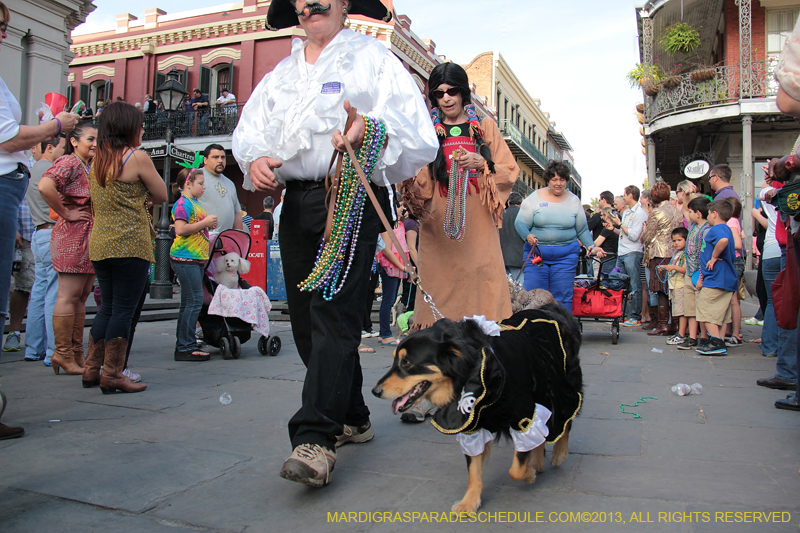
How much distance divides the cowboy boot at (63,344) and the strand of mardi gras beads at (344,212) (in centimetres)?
316

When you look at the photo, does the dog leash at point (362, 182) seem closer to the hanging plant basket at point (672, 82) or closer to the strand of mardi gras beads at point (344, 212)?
the strand of mardi gras beads at point (344, 212)

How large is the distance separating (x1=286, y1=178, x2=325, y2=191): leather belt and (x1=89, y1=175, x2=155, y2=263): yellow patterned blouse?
189 cm

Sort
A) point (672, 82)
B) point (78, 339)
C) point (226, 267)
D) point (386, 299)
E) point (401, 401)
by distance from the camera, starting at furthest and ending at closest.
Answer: point (672, 82)
point (386, 299)
point (226, 267)
point (78, 339)
point (401, 401)

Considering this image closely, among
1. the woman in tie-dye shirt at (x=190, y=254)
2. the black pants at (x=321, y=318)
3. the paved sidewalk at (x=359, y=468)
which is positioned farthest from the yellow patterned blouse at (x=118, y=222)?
the black pants at (x=321, y=318)

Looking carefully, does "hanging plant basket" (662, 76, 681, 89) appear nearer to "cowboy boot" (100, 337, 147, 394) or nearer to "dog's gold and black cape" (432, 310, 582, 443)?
"dog's gold and black cape" (432, 310, 582, 443)

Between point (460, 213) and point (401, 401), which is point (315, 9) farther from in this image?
point (401, 401)

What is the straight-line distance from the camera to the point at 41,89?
41.0ft

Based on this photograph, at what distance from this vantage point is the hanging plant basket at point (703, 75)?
17.0 meters

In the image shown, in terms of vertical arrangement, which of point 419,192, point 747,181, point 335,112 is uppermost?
point 747,181

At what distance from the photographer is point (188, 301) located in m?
5.68

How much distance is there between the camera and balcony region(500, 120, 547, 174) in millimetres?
38406

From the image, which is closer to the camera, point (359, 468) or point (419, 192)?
point (359, 468)

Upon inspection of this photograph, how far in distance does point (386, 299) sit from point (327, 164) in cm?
453

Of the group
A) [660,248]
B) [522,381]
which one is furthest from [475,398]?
[660,248]
